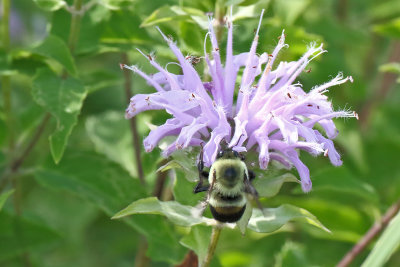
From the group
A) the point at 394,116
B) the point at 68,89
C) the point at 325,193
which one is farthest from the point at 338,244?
the point at 68,89

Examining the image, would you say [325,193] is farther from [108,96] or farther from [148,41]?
[108,96]

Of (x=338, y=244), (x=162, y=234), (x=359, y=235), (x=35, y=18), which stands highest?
(x=162, y=234)

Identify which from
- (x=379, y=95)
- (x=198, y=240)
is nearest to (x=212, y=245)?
(x=198, y=240)

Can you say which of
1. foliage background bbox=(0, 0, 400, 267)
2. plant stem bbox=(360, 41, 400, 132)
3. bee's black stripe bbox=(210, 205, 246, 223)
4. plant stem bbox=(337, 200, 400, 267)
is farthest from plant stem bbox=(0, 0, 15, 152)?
plant stem bbox=(360, 41, 400, 132)

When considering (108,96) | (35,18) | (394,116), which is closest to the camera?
(394,116)

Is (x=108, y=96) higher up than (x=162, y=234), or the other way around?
(x=162, y=234)

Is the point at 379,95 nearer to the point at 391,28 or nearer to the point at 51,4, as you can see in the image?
the point at 391,28

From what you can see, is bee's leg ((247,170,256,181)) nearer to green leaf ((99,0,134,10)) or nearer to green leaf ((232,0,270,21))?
green leaf ((232,0,270,21))
